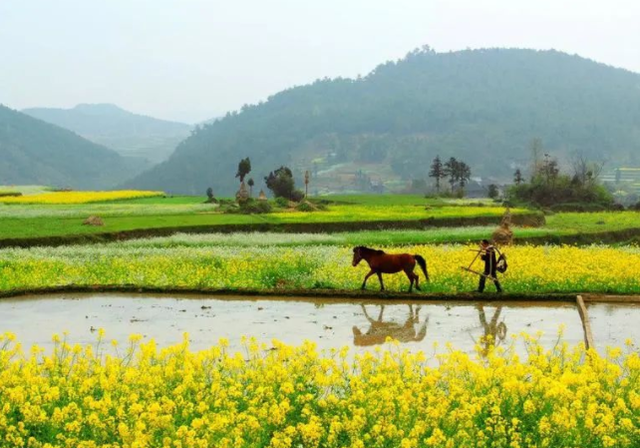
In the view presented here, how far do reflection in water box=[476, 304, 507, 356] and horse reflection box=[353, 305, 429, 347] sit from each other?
4.29ft

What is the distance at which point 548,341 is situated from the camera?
15.8 meters

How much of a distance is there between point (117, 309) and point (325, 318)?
5.59 m

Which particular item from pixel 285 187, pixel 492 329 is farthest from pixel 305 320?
pixel 285 187

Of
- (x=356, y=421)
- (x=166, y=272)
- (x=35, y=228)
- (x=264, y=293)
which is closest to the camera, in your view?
(x=356, y=421)

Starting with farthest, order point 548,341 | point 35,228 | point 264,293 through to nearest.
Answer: point 35,228 < point 264,293 < point 548,341

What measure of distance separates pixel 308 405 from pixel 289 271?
1596 cm

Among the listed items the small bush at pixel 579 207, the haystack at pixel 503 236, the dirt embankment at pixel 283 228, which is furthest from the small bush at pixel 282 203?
the haystack at pixel 503 236

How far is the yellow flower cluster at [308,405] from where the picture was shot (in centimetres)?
845

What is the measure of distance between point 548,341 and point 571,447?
7.53m

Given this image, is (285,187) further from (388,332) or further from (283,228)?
(388,332)

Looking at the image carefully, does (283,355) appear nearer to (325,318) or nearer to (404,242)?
(325,318)

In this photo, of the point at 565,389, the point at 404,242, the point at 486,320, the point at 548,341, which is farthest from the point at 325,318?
the point at 404,242

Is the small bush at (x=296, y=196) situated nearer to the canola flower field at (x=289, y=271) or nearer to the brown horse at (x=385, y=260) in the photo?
the canola flower field at (x=289, y=271)

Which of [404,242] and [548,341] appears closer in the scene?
[548,341]
